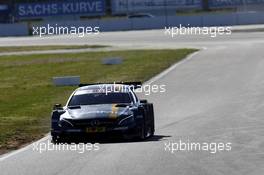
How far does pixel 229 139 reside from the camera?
57.1 ft

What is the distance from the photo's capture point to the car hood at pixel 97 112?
1750 centimetres

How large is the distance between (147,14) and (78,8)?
9298 millimetres

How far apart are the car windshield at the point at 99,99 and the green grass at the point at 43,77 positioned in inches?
64.9

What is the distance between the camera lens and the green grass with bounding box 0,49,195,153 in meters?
23.0

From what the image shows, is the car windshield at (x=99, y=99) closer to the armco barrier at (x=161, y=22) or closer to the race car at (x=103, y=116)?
the race car at (x=103, y=116)

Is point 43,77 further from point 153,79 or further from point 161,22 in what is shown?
point 161,22

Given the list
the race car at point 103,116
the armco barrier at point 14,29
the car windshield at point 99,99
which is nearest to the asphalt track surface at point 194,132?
the race car at point 103,116

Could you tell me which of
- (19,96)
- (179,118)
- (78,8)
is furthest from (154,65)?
(78,8)

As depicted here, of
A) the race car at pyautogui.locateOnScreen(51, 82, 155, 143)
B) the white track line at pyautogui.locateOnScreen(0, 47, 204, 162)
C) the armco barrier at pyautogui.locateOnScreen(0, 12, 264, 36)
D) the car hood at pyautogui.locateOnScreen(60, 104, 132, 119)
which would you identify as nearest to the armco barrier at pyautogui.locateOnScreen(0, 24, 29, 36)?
the armco barrier at pyautogui.locateOnScreen(0, 12, 264, 36)

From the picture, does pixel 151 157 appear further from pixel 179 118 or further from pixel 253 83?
pixel 253 83

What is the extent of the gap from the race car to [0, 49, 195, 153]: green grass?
152 centimetres

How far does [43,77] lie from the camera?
136 feet

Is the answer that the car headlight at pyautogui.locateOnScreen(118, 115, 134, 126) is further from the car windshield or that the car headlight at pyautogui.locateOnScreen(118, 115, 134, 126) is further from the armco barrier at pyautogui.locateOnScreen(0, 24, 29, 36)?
the armco barrier at pyautogui.locateOnScreen(0, 24, 29, 36)

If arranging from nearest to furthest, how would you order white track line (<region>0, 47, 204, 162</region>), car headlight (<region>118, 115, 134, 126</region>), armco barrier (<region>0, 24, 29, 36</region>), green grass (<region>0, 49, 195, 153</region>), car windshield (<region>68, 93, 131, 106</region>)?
white track line (<region>0, 47, 204, 162</region>), car headlight (<region>118, 115, 134, 126</region>), car windshield (<region>68, 93, 131, 106</region>), green grass (<region>0, 49, 195, 153</region>), armco barrier (<region>0, 24, 29, 36</region>)
